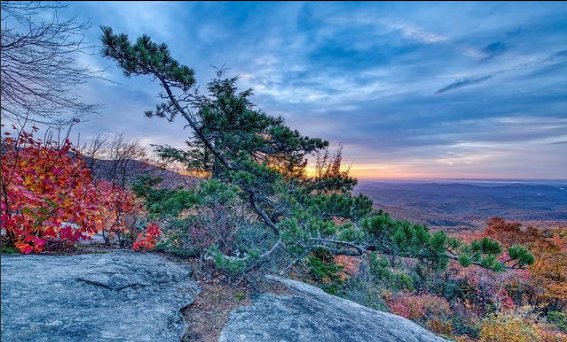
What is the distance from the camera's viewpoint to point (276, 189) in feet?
22.2

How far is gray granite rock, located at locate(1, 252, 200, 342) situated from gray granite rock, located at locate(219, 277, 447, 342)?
765 mm

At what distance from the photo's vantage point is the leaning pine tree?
381 centimetres

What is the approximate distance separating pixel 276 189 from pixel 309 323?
3439 millimetres

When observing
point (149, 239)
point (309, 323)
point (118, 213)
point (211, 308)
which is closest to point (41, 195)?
point (118, 213)

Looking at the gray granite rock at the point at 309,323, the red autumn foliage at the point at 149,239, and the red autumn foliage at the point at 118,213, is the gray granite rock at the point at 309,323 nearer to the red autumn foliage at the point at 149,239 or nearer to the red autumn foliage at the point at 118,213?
the red autumn foliage at the point at 149,239

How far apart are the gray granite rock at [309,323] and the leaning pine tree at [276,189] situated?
0.68 meters

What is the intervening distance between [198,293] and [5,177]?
9.97ft

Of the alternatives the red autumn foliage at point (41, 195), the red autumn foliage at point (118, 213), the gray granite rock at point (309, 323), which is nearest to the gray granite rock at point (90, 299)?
the red autumn foliage at point (41, 195)

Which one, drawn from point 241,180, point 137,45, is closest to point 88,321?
point 241,180

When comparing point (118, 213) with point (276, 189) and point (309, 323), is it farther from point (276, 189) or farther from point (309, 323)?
point (309, 323)

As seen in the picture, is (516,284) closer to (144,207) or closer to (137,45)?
(144,207)

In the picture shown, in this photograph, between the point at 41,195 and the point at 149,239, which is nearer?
the point at 41,195

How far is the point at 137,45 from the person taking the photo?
623cm

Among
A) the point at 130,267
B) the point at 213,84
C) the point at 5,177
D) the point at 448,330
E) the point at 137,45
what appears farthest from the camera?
the point at 448,330
